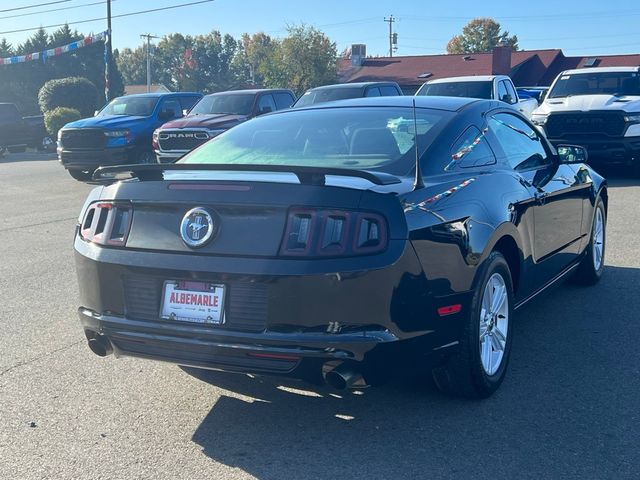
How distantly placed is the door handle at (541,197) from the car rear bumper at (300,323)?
165 cm

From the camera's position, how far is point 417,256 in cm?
374

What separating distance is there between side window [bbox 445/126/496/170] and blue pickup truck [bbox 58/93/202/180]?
1220 cm

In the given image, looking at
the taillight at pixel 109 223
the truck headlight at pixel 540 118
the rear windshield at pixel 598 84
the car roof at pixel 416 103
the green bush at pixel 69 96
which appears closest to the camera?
the taillight at pixel 109 223

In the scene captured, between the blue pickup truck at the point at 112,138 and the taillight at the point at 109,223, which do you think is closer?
the taillight at the point at 109,223

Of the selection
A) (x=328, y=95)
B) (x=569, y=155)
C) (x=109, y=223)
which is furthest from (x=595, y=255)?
(x=328, y=95)

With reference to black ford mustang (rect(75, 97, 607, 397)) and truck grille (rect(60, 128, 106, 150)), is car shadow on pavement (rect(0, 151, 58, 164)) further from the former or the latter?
black ford mustang (rect(75, 97, 607, 397))

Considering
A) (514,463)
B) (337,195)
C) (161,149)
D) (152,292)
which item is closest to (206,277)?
(152,292)

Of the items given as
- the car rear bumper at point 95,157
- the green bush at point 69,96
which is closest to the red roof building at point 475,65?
the green bush at point 69,96

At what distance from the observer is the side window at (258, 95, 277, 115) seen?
16422 millimetres

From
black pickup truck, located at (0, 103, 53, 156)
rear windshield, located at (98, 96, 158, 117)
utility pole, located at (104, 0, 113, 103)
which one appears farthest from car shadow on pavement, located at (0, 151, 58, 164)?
rear windshield, located at (98, 96, 158, 117)

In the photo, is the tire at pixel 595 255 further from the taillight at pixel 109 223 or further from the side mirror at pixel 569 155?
the taillight at pixel 109 223

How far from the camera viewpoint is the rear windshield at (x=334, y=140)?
454cm

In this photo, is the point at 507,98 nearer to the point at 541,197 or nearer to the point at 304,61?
the point at 541,197

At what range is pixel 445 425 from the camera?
4062mm
